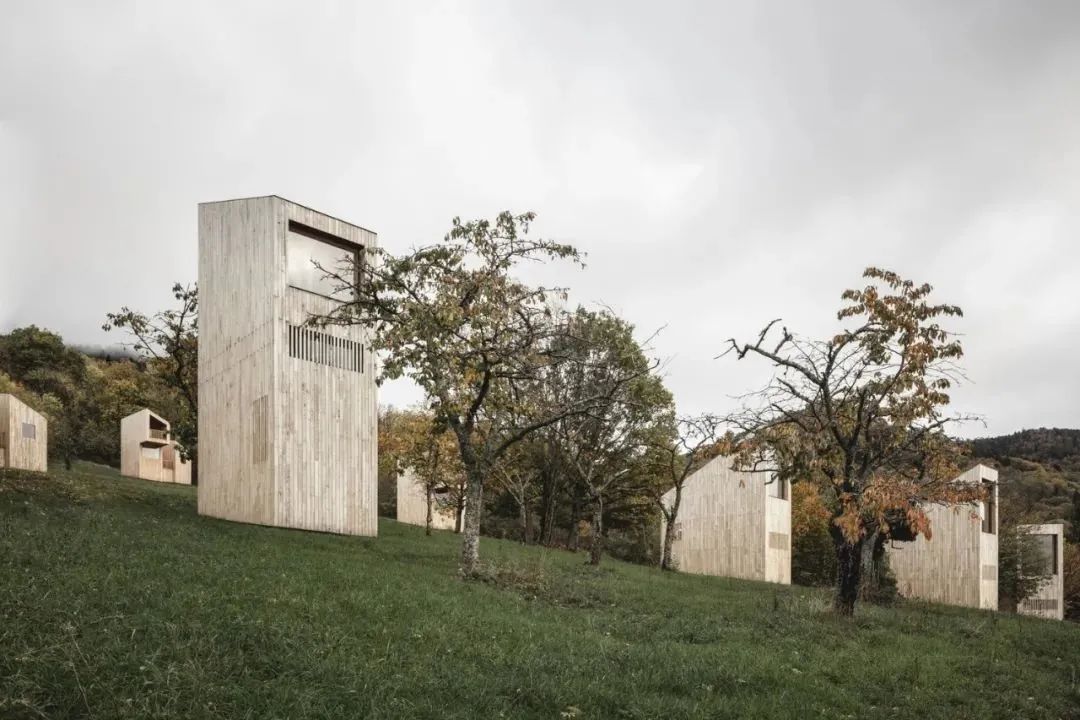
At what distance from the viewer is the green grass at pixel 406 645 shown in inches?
308

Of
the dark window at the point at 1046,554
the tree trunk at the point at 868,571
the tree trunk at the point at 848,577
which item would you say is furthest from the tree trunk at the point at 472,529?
the dark window at the point at 1046,554

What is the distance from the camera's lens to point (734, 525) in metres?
36.3

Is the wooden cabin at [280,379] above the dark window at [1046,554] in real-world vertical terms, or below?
above

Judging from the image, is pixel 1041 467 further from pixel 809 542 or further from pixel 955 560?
pixel 955 560

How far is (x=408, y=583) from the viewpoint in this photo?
47.7 feet

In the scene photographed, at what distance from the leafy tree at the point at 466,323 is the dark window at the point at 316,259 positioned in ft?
9.99

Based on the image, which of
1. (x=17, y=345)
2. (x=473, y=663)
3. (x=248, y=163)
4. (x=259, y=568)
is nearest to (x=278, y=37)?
(x=248, y=163)

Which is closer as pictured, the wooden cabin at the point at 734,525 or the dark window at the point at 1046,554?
the wooden cabin at the point at 734,525

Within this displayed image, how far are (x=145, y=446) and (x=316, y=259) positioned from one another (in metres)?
22.3

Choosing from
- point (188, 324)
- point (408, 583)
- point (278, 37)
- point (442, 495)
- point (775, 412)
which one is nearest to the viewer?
point (408, 583)

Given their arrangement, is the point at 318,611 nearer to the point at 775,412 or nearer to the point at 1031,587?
the point at 775,412

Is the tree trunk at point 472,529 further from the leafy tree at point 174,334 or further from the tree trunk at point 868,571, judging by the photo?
the leafy tree at point 174,334

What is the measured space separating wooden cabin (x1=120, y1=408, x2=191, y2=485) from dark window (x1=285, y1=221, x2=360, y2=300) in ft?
66.5

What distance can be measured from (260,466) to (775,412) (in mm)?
12497
